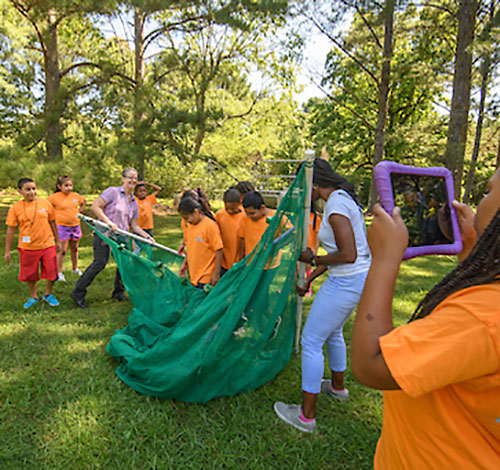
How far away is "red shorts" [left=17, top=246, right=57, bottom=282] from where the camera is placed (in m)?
4.45

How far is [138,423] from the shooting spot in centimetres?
242

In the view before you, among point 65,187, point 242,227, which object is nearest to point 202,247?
point 242,227

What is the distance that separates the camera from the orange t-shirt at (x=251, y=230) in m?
3.77

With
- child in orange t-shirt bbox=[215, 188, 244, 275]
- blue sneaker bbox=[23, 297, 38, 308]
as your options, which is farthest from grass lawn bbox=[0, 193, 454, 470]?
child in orange t-shirt bbox=[215, 188, 244, 275]

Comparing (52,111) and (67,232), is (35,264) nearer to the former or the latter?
(67,232)

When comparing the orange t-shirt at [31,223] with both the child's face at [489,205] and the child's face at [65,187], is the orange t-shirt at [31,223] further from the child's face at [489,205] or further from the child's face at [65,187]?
the child's face at [489,205]

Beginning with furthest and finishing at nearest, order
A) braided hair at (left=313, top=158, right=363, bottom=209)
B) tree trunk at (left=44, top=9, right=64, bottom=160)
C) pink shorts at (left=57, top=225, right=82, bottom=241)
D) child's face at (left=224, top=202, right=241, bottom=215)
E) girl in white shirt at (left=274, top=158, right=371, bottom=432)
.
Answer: tree trunk at (left=44, top=9, right=64, bottom=160) < pink shorts at (left=57, top=225, right=82, bottom=241) < child's face at (left=224, top=202, right=241, bottom=215) < braided hair at (left=313, top=158, right=363, bottom=209) < girl in white shirt at (left=274, top=158, right=371, bottom=432)

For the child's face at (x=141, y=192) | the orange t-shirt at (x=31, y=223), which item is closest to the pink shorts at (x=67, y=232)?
the child's face at (x=141, y=192)

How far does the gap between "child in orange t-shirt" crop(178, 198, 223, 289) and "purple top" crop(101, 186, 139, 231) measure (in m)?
1.50

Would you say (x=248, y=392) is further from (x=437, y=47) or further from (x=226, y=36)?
(x=437, y=47)

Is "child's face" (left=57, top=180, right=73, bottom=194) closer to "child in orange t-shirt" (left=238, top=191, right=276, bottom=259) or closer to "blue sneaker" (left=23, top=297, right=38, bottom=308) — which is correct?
"blue sneaker" (left=23, top=297, right=38, bottom=308)

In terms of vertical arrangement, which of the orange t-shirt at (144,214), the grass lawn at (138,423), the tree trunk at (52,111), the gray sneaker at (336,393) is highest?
the tree trunk at (52,111)

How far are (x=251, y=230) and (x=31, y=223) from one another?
9.60 feet

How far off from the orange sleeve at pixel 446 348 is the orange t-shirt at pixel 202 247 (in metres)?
2.70
